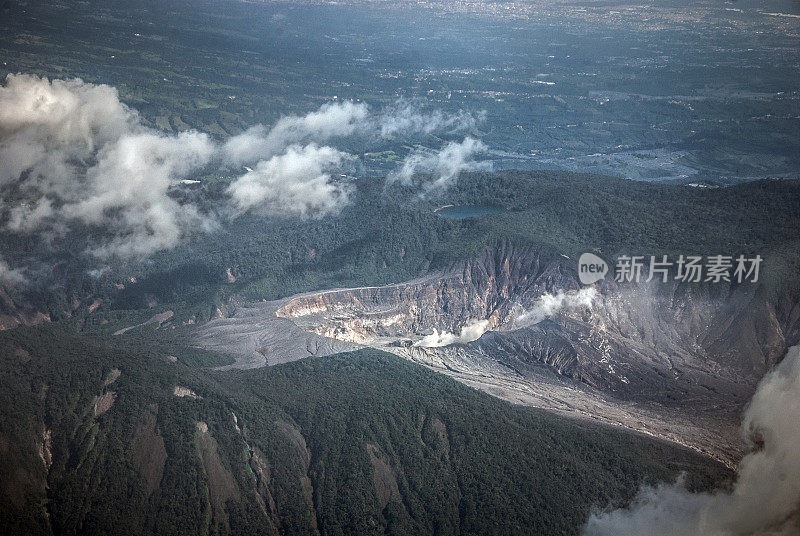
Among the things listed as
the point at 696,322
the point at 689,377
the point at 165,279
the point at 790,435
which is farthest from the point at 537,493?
the point at 165,279

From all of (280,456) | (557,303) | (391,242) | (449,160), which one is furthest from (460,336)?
(449,160)

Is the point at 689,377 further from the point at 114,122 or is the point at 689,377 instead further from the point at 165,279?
the point at 114,122

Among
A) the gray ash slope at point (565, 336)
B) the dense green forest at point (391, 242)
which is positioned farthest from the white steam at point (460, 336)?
the dense green forest at point (391, 242)

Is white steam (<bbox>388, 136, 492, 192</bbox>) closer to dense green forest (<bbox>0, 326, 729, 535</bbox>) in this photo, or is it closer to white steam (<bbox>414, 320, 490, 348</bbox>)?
white steam (<bbox>414, 320, 490, 348</bbox>)

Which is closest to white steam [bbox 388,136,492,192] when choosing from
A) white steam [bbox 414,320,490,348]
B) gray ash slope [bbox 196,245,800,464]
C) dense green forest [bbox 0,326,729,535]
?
gray ash slope [bbox 196,245,800,464]

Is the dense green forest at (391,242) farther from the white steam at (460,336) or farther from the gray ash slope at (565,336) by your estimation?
the white steam at (460,336)

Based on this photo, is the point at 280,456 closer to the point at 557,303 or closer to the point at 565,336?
the point at 565,336

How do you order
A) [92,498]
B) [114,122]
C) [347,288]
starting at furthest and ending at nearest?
[114,122], [347,288], [92,498]
